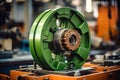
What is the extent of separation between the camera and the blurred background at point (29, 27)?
182 inches

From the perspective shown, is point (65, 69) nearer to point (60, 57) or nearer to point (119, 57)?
point (60, 57)

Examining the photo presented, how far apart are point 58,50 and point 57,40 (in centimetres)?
13

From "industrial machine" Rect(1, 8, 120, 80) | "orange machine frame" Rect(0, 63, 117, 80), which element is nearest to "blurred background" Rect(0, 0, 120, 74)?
"orange machine frame" Rect(0, 63, 117, 80)

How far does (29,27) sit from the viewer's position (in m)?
7.11

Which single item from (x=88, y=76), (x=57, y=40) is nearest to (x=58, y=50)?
(x=57, y=40)

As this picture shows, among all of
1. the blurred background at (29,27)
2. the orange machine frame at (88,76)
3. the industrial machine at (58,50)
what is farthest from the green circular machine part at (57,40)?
the blurred background at (29,27)

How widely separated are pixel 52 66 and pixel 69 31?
439mm

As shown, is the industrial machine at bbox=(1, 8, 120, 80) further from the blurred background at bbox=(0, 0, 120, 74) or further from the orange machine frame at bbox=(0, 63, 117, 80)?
the blurred background at bbox=(0, 0, 120, 74)

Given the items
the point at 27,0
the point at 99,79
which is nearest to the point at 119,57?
the point at 99,79

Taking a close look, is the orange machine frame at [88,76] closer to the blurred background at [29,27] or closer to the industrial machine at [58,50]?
the industrial machine at [58,50]

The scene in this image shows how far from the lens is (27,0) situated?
6.93 meters

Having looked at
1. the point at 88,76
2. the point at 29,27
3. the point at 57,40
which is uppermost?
the point at 29,27

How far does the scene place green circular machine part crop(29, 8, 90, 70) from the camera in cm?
316

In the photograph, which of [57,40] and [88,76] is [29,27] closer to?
[57,40]
